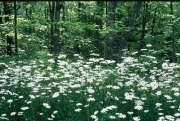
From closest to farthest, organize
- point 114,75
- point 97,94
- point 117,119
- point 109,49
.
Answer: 1. point 117,119
2. point 97,94
3. point 114,75
4. point 109,49

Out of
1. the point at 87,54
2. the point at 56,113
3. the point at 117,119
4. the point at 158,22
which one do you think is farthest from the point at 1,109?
the point at 158,22

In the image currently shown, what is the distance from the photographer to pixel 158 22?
1842cm

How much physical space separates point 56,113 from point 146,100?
84.9 inches

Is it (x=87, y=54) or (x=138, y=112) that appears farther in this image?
(x=87, y=54)

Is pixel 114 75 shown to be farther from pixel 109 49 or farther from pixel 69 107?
pixel 109 49

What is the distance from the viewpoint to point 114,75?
7.55 meters

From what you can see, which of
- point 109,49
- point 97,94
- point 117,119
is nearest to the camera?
point 117,119

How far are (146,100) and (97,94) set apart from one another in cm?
124

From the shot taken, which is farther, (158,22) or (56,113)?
(158,22)

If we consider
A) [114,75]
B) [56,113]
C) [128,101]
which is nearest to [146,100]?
[128,101]

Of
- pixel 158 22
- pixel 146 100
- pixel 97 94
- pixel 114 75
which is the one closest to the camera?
pixel 146 100

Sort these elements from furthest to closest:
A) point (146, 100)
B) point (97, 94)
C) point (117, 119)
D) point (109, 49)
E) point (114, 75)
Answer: point (109, 49) → point (114, 75) → point (97, 94) → point (146, 100) → point (117, 119)

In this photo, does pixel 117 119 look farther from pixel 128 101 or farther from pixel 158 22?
pixel 158 22

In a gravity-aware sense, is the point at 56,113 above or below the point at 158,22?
below
